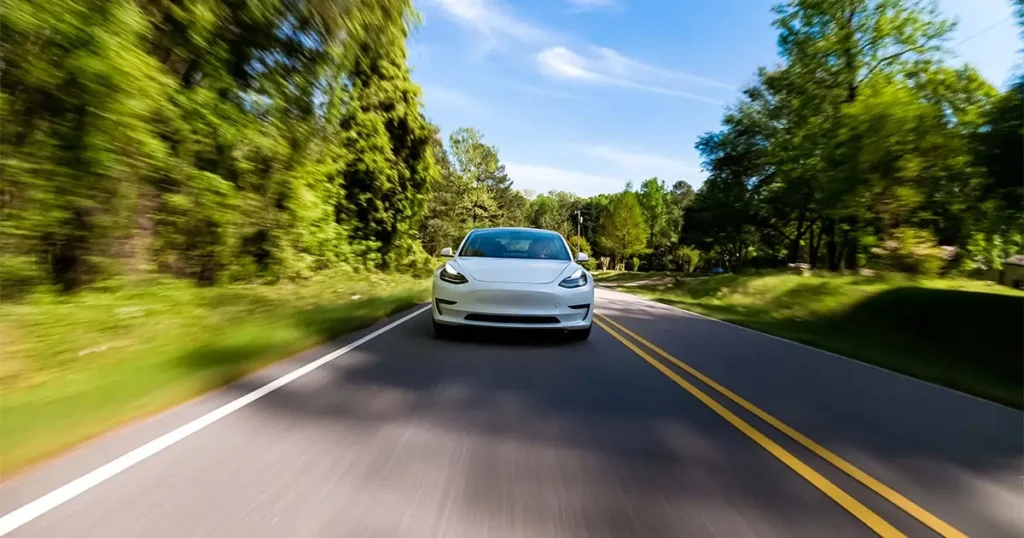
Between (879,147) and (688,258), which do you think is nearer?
(879,147)

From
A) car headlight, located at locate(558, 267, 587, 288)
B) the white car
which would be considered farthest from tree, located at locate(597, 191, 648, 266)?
car headlight, located at locate(558, 267, 587, 288)

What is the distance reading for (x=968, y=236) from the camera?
23562 mm

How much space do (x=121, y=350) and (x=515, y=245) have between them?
5.21m

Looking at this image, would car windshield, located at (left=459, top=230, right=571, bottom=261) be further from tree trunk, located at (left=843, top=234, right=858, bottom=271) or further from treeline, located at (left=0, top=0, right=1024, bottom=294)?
tree trunk, located at (left=843, top=234, right=858, bottom=271)

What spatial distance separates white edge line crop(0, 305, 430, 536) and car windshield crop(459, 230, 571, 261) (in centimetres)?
384

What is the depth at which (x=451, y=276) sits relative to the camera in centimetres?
826

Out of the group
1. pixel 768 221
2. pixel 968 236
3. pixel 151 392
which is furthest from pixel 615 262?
pixel 151 392

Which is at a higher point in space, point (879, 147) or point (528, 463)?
point (879, 147)

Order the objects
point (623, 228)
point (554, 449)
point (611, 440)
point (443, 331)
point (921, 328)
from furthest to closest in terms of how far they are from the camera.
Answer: point (623, 228) < point (921, 328) < point (443, 331) < point (611, 440) < point (554, 449)

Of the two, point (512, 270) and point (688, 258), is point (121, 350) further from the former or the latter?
point (688, 258)

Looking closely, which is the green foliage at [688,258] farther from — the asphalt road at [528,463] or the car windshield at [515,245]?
the asphalt road at [528,463]

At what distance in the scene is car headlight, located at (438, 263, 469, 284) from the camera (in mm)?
8131

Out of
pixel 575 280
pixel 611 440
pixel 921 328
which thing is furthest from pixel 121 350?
pixel 921 328

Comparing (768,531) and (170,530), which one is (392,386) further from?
(768,531)
